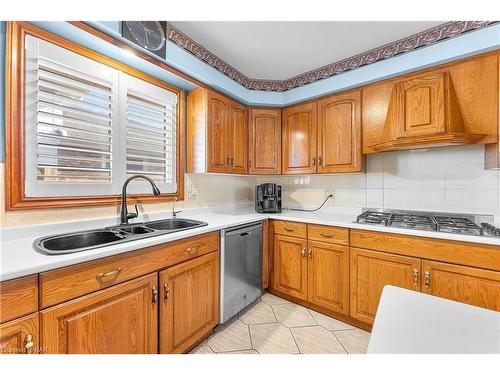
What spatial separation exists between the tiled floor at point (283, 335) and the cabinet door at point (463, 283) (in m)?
0.65

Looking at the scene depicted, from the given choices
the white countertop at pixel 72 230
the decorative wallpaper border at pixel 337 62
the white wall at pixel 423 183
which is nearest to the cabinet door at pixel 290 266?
the white countertop at pixel 72 230

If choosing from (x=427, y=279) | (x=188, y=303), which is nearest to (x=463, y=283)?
(x=427, y=279)

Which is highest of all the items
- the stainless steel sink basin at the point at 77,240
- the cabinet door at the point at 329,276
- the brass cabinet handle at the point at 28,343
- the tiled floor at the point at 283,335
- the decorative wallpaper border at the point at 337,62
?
the decorative wallpaper border at the point at 337,62

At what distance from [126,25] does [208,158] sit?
107cm

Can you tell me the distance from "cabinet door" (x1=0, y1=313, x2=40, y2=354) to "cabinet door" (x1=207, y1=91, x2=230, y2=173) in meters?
1.46

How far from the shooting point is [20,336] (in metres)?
0.83

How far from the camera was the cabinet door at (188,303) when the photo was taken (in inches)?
53.1

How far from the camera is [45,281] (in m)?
0.88

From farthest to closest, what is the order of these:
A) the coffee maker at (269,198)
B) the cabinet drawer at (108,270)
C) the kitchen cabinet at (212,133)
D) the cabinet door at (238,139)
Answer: the coffee maker at (269,198), the cabinet door at (238,139), the kitchen cabinet at (212,133), the cabinet drawer at (108,270)

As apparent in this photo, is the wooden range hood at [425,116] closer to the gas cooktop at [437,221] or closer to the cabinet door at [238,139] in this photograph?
the gas cooktop at [437,221]

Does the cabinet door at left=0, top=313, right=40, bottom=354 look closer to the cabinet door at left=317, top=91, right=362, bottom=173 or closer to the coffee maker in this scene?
the coffee maker

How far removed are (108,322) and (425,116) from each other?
2475 mm

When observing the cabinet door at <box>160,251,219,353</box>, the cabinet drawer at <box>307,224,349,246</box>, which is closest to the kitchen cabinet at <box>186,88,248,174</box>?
the cabinet door at <box>160,251,219,353</box>
